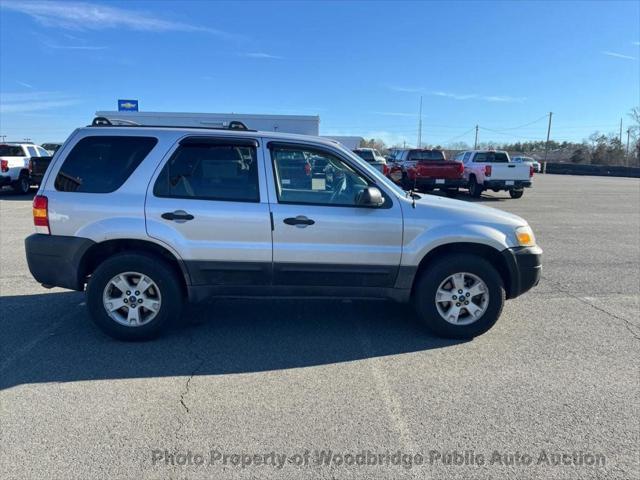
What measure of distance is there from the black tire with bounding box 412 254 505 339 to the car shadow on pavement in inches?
6.3

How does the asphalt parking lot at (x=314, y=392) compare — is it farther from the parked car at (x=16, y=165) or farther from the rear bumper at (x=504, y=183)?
the parked car at (x=16, y=165)

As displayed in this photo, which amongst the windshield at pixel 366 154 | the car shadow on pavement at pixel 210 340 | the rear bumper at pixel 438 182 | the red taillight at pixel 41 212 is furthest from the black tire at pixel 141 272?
the windshield at pixel 366 154

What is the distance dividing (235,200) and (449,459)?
106 inches

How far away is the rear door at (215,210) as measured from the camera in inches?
164

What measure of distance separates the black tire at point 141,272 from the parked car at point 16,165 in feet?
53.4

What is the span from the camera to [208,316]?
16.3 ft

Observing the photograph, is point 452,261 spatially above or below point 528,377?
above

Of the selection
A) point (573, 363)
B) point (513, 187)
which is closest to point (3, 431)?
point (573, 363)

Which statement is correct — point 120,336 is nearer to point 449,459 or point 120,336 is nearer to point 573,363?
point 449,459

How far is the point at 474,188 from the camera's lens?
19.0 m

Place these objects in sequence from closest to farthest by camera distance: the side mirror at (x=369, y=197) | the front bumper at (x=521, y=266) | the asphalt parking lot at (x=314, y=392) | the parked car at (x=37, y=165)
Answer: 1. the asphalt parking lot at (x=314, y=392)
2. the side mirror at (x=369, y=197)
3. the front bumper at (x=521, y=266)
4. the parked car at (x=37, y=165)

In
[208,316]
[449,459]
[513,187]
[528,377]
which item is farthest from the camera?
[513,187]

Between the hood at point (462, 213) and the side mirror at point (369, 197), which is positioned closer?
the side mirror at point (369, 197)

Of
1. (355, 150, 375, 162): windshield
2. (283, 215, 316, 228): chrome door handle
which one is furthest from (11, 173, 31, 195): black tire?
(283, 215, 316, 228): chrome door handle
